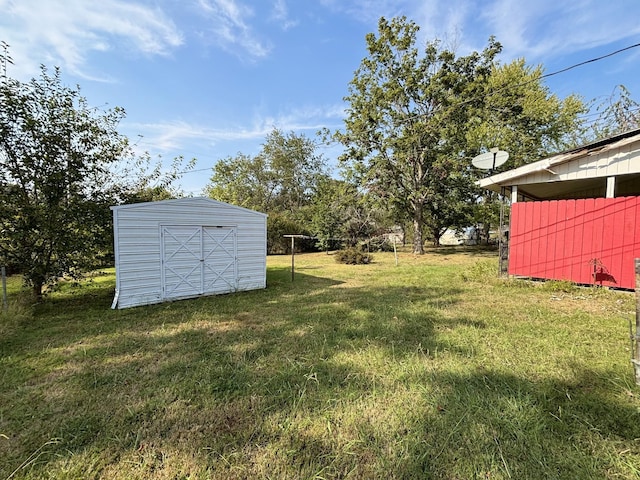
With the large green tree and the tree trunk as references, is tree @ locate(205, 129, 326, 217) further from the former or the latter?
the tree trunk

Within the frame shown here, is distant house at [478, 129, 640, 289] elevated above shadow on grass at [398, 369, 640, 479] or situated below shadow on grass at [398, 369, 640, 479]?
above

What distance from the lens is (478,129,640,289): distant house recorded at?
6.07 m

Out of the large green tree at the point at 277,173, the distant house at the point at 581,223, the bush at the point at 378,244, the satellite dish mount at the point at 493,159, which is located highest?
the large green tree at the point at 277,173

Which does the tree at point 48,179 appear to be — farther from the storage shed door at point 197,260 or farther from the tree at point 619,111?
the tree at point 619,111

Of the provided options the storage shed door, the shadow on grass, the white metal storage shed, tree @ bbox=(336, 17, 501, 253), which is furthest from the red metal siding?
tree @ bbox=(336, 17, 501, 253)

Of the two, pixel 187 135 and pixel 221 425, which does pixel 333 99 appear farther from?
pixel 221 425

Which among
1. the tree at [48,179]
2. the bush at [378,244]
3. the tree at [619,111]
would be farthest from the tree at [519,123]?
the tree at [48,179]

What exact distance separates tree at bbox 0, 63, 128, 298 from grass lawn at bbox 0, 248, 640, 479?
1.50 m

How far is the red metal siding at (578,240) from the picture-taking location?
20.0 feet

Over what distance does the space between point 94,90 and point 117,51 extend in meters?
1.73

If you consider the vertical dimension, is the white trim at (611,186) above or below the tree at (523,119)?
below

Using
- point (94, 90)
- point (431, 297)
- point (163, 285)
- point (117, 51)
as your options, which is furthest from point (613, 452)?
point (117, 51)

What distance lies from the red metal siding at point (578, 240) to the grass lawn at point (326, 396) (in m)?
1.88

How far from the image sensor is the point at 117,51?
7801 millimetres
